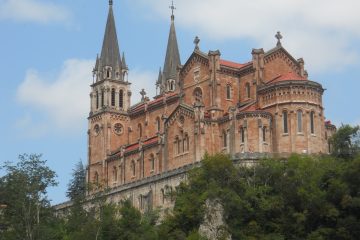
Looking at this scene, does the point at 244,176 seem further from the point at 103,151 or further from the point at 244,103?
the point at 103,151

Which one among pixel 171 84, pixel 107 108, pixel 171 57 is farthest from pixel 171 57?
pixel 107 108

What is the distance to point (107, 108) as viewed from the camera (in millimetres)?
103375

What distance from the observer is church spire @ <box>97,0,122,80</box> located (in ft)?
345

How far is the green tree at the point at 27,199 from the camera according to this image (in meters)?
73.8

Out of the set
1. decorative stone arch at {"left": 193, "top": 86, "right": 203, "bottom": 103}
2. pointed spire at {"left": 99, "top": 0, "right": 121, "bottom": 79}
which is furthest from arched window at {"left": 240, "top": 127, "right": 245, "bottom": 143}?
pointed spire at {"left": 99, "top": 0, "right": 121, "bottom": 79}

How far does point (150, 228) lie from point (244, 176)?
9.20m

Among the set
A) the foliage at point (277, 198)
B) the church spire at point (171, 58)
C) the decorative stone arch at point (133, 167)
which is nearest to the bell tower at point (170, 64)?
the church spire at point (171, 58)

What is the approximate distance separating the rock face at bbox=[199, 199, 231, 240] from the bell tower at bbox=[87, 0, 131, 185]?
3143 cm

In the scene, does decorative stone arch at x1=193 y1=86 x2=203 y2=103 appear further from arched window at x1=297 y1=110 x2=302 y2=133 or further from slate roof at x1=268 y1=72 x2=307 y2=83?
arched window at x1=297 y1=110 x2=302 y2=133

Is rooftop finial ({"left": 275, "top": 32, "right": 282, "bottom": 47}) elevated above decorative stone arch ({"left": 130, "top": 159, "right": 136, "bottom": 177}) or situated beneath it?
elevated above

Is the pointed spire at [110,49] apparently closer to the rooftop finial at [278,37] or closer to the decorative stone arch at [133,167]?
the decorative stone arch at [133,167]

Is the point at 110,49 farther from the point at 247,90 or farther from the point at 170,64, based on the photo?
the point at 247,90

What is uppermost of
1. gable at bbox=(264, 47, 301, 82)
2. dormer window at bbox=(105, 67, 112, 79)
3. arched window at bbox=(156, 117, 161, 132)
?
dormer window at bbox=(105, 67, 112, 79)

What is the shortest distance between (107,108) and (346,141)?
35.5 m
